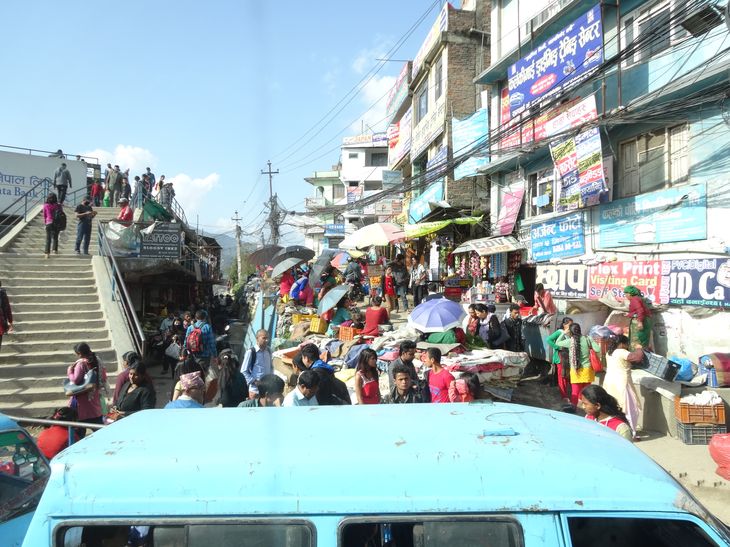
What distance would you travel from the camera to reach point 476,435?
2.58 m

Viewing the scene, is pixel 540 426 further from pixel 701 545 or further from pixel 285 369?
pixel 285 369

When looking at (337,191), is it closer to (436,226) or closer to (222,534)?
(436,226)

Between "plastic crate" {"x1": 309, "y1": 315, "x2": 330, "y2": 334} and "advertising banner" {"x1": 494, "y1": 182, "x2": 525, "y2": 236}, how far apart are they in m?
5.54

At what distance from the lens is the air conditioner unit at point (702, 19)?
24.6ft

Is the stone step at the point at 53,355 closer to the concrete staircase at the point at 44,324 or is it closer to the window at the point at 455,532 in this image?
the concrete staircase at the point at 44,324

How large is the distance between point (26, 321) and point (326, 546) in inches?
455

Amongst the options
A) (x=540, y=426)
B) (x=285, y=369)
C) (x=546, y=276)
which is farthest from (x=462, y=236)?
(x=540, y=426)

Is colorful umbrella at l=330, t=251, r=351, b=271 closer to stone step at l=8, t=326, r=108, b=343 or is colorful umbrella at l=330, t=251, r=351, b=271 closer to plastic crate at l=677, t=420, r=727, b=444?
stone step at l=8, t=326, r=108, b=343

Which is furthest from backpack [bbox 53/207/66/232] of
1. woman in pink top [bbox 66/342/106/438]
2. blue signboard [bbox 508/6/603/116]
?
blue signboard [bbox 508/6/603/116]

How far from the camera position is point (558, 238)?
479 inches

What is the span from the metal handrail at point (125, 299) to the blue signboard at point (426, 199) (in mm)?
9855

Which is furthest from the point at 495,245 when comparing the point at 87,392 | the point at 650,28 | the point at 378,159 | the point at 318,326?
the point at 378,159

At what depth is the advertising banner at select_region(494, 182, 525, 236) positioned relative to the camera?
14016 mm

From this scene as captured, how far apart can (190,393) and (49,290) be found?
9.64m
